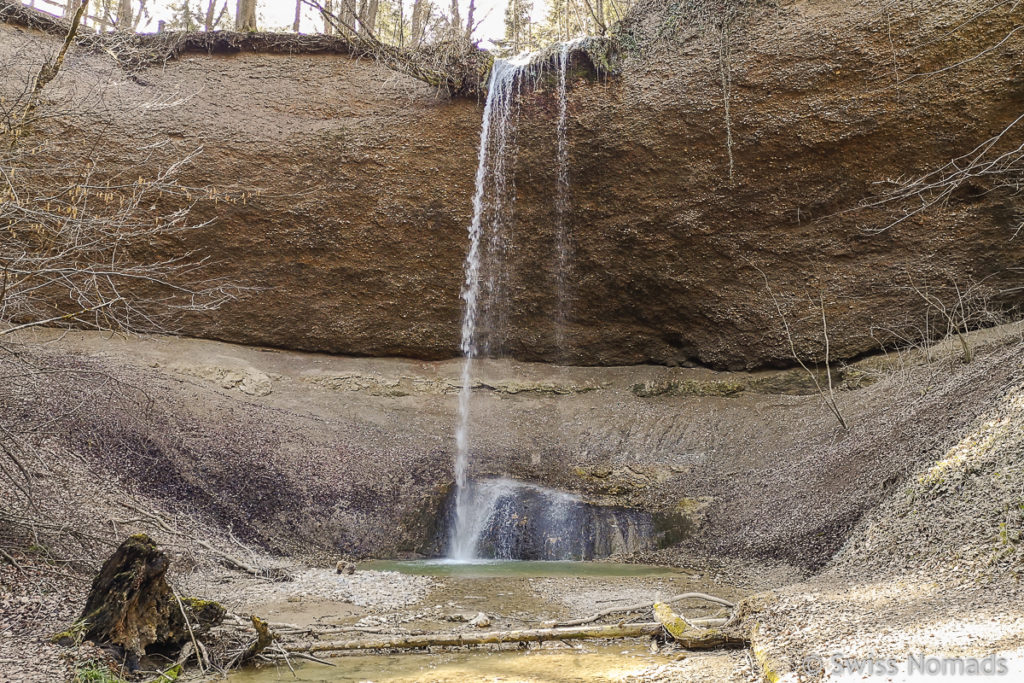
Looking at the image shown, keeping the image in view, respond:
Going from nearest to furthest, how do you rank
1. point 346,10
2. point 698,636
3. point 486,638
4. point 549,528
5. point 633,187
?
1. point 698,636
2. point 486,638
3. point 549,528
4. point 346,10
5. point 633,187

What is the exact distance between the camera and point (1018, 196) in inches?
438

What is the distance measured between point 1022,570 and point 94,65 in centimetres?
1533

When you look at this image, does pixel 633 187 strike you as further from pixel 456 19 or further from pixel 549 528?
pixel 549 528

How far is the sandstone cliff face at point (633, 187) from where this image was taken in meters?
11.0

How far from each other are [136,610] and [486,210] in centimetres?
997

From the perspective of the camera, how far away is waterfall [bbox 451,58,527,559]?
40.8 ft

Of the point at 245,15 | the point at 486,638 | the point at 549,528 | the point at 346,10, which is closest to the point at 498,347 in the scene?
the point at 549,528

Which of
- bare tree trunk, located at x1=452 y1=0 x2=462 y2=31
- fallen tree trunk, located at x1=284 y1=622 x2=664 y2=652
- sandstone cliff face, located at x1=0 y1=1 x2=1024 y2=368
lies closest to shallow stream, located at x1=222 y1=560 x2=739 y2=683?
fallen tree trunk, located at x1=284 y1=622 x2=664 y2=652

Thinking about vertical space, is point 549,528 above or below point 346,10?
below

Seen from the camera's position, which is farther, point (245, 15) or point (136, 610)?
point (245, 15)

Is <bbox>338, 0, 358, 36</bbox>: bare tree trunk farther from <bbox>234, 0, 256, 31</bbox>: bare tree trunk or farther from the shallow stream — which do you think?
the shallow stream

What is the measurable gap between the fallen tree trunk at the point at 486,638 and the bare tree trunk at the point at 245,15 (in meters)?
13.3

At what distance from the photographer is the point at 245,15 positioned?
48.4ft

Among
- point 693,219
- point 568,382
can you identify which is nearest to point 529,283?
point 568,382
